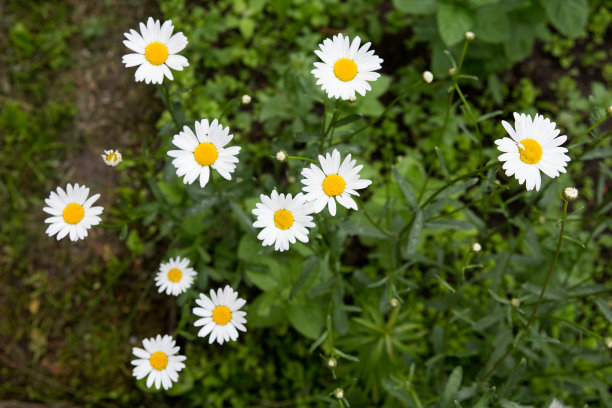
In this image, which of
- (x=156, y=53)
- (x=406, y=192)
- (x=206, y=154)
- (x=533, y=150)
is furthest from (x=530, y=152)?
(x=156, y=53)

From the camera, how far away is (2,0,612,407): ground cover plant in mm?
1934

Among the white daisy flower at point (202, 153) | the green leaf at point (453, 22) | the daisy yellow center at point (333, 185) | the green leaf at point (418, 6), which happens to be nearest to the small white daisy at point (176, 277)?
the white daisy flower at point (202, 153)

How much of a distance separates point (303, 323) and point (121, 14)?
2.81m

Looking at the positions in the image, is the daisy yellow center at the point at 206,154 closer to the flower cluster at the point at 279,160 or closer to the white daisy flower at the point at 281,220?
the flower cluster at the point at 279,160

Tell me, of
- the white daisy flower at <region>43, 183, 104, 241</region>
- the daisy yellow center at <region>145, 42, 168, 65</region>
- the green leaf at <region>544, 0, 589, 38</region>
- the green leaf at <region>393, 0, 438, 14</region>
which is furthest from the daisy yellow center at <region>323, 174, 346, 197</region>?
the green leaf at <region>544, 0, 589, 38</region>

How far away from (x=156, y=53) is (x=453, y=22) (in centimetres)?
180

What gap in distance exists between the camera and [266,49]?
366cm

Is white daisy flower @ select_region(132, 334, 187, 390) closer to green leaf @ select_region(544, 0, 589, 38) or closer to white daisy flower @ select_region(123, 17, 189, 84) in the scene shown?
white daisy flower @ select_region(123, 17, 189, 84)

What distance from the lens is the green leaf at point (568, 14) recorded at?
285 cm

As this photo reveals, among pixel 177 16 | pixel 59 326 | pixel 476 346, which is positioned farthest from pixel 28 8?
pixel 476 346

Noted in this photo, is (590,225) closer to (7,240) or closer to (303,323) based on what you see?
(303,323)

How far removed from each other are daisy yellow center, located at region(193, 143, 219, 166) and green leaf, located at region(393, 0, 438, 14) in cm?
176

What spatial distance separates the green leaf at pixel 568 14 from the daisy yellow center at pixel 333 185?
197cm

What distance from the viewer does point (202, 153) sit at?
1.86 m
